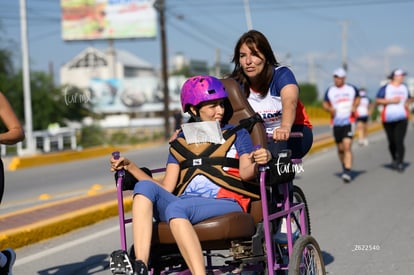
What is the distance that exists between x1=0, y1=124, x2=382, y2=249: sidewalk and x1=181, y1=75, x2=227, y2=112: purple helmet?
342 centimetres

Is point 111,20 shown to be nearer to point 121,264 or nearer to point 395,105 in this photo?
point 395,105

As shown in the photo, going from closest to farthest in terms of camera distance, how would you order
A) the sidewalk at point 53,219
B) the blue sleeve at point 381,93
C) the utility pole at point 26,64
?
the sidewalk at point 53,219
the blue sleeve at point 381,93
the utility pole at point 26,64

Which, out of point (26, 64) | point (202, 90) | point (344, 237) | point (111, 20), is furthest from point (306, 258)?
point (111, 20)

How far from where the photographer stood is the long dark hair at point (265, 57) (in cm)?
508

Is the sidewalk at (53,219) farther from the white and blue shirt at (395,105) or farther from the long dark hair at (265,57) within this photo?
the white and blue shirt at (395,105)

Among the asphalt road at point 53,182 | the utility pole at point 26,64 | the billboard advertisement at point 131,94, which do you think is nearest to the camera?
the asphalt road at point 53,182

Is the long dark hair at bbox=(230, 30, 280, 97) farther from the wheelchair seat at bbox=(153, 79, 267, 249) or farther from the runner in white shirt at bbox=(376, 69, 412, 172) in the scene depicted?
the runner in white shirt at bbox=(376, 69, 412, 172)

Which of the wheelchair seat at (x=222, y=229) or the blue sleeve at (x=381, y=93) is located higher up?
the blue sleeve at (x=381, y=93)

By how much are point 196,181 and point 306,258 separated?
85 centimetres

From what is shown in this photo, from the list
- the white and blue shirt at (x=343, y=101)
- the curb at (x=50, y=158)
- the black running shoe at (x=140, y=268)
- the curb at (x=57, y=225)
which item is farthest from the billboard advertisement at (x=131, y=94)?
the black running shoe at (x=140, y=268)

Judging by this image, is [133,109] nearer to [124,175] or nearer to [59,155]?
[59,155]

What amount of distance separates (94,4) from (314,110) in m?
24.8

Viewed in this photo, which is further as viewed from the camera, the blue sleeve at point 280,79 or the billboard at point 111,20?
the billboard at point 111,20

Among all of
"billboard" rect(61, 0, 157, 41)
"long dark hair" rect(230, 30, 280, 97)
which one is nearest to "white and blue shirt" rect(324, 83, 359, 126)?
"long dark hair" rect(230, 30, 280, 97)
